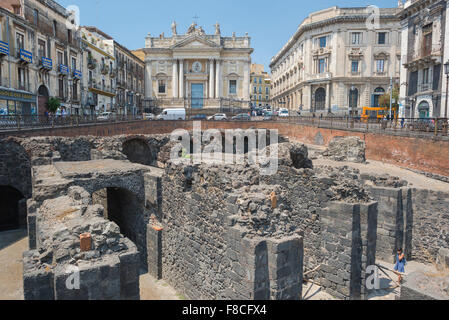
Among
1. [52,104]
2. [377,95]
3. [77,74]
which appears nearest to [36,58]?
[52,104]

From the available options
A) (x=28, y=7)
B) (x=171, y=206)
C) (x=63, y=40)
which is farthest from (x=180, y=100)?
(x=171, y=206)

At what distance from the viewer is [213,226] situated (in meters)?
7.00

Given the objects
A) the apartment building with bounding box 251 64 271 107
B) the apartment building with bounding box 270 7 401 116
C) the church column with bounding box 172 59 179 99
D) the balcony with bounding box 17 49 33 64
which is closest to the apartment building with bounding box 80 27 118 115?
the church column with bounding box 172 59 179 99

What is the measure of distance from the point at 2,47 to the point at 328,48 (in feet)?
119

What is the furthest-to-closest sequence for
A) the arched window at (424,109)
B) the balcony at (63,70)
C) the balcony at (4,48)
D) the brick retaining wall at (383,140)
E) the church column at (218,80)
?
the church column at (218,80), the balcony at (63,70), the arched window at (424,109), the balcony at (4,48), the brick retaining wall at (383,140)

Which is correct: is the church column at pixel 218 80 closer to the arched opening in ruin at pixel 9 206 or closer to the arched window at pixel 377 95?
the arched window at pixel 377 95

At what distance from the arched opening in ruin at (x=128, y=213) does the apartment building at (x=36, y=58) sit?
513 inches

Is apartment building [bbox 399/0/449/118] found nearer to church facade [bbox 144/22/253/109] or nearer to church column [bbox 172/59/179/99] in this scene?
church facade [bbox 144/22/253/109]

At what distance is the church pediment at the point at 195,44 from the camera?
4862cm

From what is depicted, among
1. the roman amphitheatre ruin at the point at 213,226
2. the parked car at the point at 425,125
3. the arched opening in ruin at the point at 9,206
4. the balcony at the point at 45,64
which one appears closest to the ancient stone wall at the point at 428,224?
the roman amphitheatre ruin at the point at 213,226

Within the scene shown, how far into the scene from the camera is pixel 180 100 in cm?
4834

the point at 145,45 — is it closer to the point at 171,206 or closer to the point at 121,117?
the point at 121,117

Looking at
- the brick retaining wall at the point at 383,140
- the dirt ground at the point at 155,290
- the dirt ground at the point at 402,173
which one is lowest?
the dirt ground at the point at 155,290

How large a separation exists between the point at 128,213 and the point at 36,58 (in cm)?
2312
